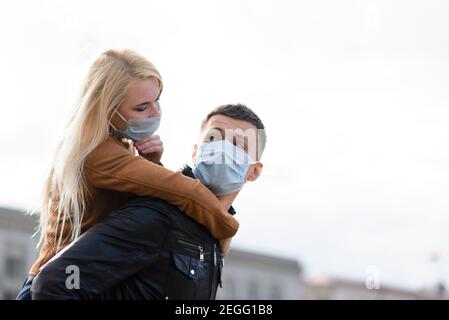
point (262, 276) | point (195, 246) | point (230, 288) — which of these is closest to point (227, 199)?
point (195, 246)

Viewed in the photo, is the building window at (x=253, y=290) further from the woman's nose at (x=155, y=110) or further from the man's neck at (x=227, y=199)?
the woman's nose at (x=155, y=110)

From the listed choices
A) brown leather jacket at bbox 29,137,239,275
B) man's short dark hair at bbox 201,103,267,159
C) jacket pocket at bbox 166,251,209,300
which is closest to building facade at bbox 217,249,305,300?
man's short dark hair at bbox 201,103,267,159

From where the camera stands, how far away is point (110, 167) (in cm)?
511

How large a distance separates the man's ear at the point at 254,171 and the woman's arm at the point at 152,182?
514mm

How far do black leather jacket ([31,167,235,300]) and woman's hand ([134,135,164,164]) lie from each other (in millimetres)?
395

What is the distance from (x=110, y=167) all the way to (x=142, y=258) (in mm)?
400

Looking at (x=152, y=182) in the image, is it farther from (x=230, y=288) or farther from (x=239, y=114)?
(x=230, y=288)

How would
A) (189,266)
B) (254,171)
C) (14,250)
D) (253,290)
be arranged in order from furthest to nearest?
(253,290) < (14,250) < (254,171) < (189,266)

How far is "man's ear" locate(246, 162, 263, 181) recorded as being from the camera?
566cm

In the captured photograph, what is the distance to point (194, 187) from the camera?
5117 mm

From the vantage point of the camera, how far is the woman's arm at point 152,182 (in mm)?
5078

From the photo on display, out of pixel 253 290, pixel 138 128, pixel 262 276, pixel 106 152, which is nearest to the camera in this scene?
pixel 106 152
